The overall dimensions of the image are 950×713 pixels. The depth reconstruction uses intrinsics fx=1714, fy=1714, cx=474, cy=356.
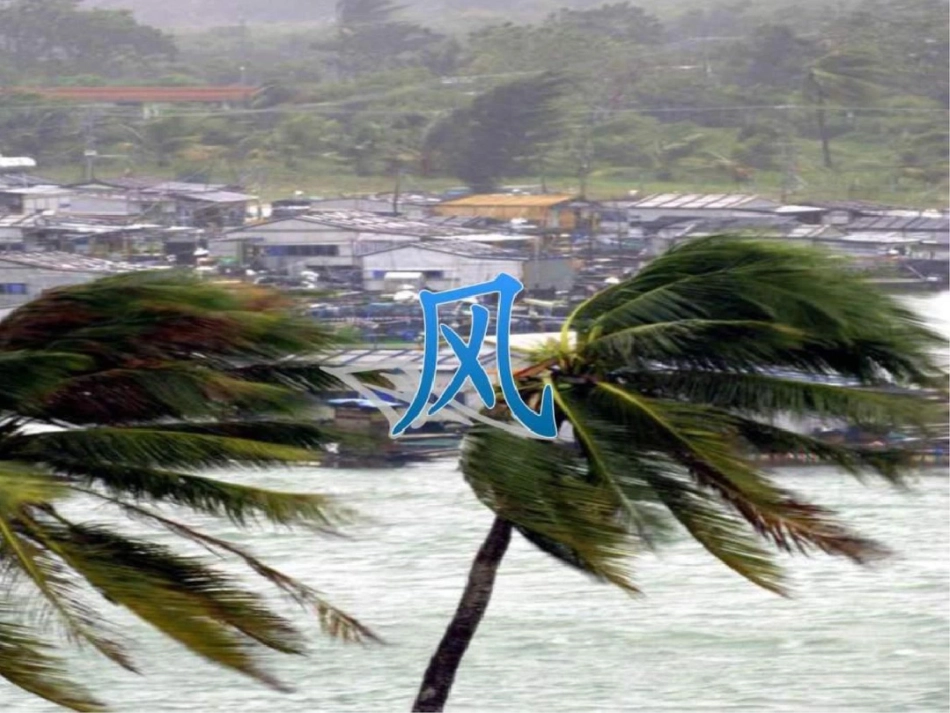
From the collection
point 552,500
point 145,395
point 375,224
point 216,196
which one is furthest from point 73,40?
point 552,500

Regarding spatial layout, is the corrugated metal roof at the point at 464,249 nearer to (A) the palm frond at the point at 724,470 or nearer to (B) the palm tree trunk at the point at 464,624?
(B) the palm tree trunk at the point at 464,624

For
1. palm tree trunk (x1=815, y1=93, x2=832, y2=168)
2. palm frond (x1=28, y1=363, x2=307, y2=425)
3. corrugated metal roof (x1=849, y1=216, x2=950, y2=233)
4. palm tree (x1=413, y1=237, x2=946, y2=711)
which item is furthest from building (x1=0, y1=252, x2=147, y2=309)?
palm tree trunk (x1=815, y1=93, x2=832, y2=168)

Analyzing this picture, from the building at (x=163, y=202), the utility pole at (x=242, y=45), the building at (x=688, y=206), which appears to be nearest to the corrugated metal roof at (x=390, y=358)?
the building at (x=163, y=202)

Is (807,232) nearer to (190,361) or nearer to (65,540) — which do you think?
(190,361)

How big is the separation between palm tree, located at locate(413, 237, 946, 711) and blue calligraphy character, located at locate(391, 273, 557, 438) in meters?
0.04

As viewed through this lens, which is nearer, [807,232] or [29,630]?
[29,630]

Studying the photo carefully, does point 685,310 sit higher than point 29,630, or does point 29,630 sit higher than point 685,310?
point 685,310

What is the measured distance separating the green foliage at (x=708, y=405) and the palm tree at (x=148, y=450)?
525 millimetres

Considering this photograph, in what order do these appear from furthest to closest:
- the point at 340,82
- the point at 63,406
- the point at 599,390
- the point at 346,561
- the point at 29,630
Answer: the point at 340,82
the point at 346,561
the point at 599,390
the point at 63,406
the point at 29,630

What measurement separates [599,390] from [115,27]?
213 inches

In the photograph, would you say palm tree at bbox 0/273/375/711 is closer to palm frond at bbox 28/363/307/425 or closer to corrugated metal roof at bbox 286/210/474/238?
palm frond at bbox 28/363/307/425

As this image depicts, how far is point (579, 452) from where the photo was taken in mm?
4109

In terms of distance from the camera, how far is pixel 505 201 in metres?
8.80

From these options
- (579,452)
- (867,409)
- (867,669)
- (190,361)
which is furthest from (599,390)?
(867,669)
